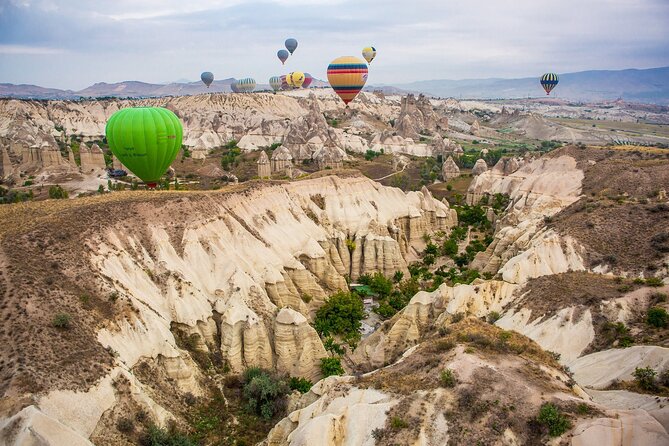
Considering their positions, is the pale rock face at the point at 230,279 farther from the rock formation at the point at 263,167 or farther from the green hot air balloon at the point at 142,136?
the rock formation at the point at 263,167

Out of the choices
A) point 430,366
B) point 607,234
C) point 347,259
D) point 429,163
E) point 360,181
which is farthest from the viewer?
point 429,163

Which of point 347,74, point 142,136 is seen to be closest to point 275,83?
point 347,74

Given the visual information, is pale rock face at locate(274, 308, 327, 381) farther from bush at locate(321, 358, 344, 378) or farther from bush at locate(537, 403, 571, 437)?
bush at locate(537, 403, 571, 437)

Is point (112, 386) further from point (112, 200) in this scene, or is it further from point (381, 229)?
point (381, 229)

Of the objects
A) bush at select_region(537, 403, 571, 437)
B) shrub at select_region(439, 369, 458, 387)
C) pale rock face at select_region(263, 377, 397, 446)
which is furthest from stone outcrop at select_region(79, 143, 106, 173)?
bush at select_region(537, 403, 571, 437)

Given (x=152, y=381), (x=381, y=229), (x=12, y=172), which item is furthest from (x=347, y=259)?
(x=12, y=172)

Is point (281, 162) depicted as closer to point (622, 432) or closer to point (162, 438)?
point (162, 438)
